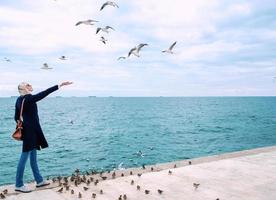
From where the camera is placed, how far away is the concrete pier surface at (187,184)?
8.27 m

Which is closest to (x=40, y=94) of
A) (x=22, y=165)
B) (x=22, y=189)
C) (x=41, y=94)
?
(x=41, y=94)

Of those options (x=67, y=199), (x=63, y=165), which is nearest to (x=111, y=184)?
(x=67, y=199)

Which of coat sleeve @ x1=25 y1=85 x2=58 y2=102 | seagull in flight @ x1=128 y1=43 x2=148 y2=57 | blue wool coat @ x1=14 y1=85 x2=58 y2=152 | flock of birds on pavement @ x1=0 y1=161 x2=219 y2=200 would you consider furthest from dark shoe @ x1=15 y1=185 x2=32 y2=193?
→ seagull in flight @ x1=128 y1=43 x2=148 y2=57

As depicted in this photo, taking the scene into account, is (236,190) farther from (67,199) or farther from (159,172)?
(67,199)

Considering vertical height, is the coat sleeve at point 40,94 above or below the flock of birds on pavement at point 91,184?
above

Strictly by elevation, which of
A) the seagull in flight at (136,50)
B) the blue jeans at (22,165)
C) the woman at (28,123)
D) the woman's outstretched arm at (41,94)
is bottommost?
the blue jeans at (22,165)

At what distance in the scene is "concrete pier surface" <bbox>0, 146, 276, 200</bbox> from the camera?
827 centimetres

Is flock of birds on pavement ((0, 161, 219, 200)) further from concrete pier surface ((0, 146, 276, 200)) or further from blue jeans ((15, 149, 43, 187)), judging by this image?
blue jeans ((15, 149, 43, 187))

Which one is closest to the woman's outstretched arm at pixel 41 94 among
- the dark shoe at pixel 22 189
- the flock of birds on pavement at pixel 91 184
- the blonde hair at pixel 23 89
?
the blonde hair at pixel 23 89

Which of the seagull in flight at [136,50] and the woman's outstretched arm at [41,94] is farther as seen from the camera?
the seagull in flight at [136,50]

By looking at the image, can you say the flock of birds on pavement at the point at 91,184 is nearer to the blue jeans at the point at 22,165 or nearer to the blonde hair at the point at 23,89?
the blue jeans at the point at 22,165

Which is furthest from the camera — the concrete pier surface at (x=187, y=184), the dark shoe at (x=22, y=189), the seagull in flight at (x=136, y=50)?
the seagull in flight at (x=136, y=50)

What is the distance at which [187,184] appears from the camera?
29.9ft

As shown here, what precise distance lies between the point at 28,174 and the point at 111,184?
66.6 feet
